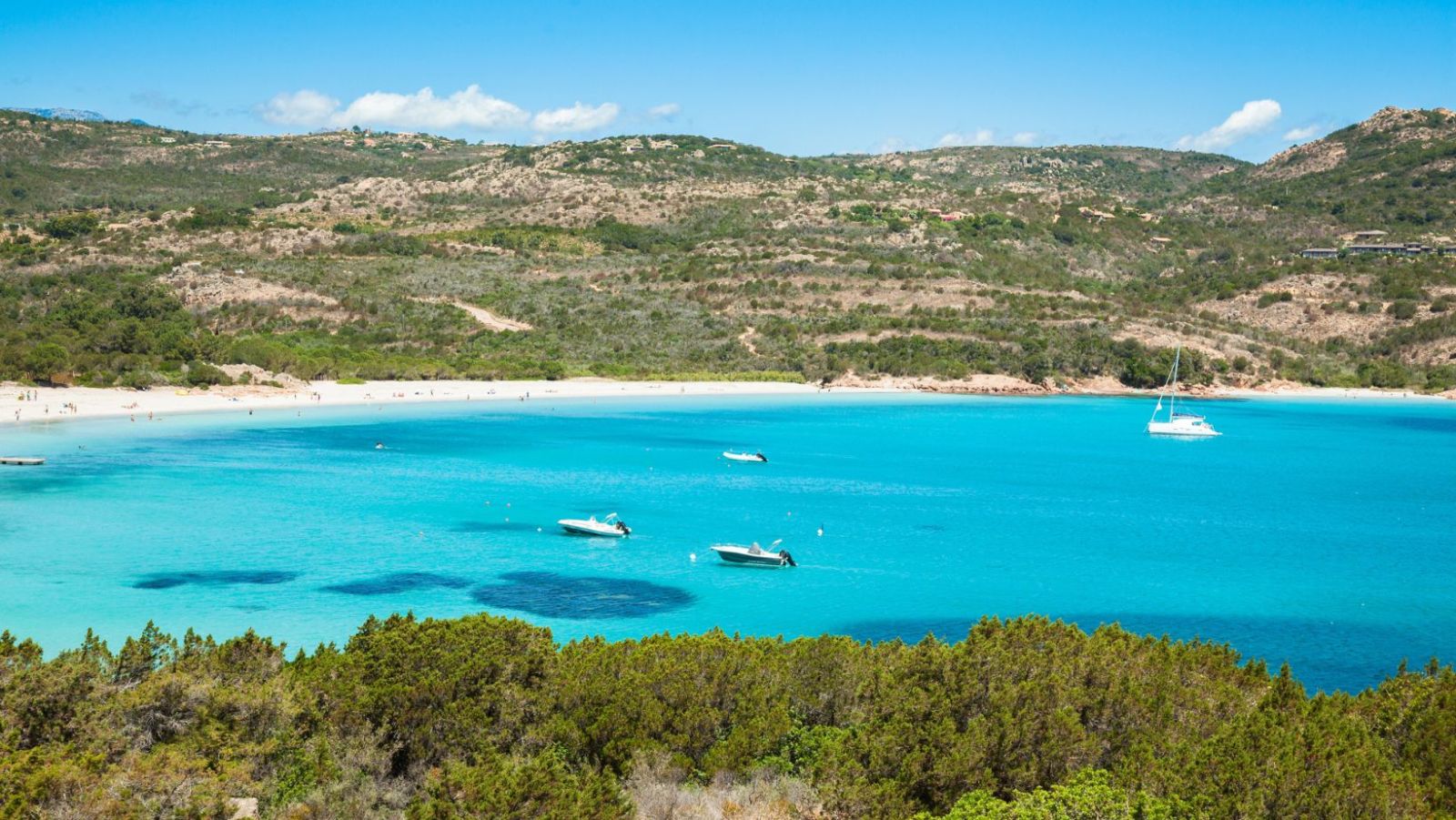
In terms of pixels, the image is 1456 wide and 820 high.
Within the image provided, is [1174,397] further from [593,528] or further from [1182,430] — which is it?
[593,528]

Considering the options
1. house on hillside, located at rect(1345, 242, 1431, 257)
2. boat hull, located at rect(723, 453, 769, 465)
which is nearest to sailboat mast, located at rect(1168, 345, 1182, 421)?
boat hull, located at rect(723, 453, 769, 465)

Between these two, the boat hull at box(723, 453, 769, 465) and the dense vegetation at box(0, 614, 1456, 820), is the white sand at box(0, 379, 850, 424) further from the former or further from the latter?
the dense vegetation at box(0, 614, 1456, 820)

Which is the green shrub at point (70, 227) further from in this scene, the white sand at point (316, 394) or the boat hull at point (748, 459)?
the boat hull at point (748, 459)

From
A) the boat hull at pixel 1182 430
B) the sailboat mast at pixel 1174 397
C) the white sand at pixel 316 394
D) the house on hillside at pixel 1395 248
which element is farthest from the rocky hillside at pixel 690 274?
the boat hull at pixel 1182 430

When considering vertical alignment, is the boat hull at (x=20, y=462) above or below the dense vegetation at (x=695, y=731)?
below

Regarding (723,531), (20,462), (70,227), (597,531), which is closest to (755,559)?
(723,531)
